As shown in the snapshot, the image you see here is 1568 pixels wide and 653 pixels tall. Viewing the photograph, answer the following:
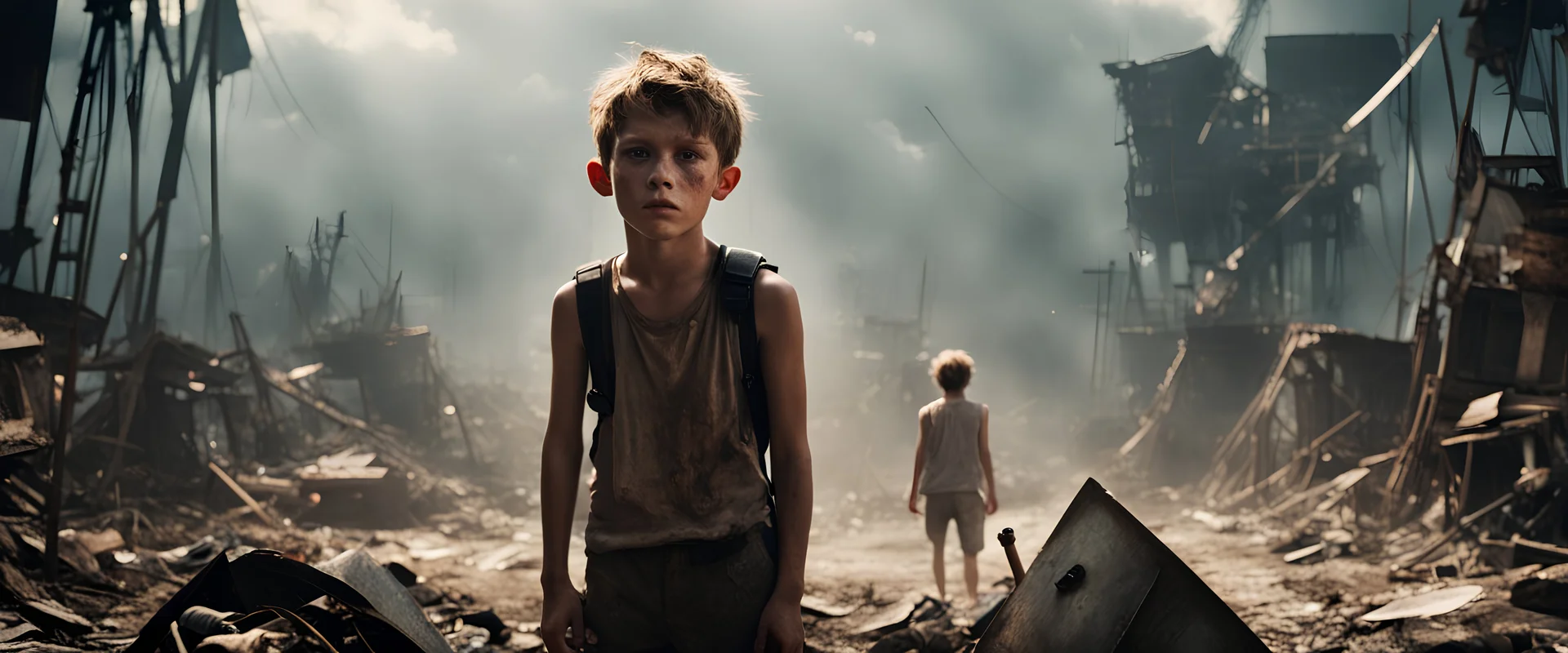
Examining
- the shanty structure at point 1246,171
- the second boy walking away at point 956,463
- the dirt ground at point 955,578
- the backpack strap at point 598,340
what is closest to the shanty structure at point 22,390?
the dirt ground at point 955,578

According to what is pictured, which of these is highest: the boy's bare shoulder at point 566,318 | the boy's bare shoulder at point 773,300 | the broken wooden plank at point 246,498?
the boy's bare shoulder at point 773,300

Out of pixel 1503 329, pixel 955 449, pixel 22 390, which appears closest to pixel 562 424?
pixel 955 449

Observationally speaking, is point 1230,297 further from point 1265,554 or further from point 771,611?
point 771,611

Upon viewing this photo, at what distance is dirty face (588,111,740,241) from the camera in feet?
5.16

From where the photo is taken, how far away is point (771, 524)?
170 centimetres

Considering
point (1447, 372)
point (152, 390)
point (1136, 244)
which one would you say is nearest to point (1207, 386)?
point (1136, 244)

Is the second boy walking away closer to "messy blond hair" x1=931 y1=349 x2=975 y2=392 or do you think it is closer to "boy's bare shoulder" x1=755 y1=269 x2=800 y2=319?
"messy blond hair" x1=931 y1=349 x2=975 y2=392

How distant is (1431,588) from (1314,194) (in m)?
19.8

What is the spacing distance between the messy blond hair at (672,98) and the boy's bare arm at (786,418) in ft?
0.96

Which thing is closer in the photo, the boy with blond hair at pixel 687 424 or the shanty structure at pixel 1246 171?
the boy with blond hair at pixel 687 424

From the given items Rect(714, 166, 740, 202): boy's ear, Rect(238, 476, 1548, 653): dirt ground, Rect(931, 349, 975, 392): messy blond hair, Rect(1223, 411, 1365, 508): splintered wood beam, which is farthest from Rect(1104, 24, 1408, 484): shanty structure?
Rect(714, 166, 740, 202): boy's ear

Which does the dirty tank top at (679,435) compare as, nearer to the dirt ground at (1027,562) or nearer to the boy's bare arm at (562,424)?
the boy's bare arm at (562,424)

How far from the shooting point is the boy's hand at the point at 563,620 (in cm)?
164

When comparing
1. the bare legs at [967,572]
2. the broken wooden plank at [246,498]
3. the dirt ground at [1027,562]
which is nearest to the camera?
the dirt ground at [1027,562]
